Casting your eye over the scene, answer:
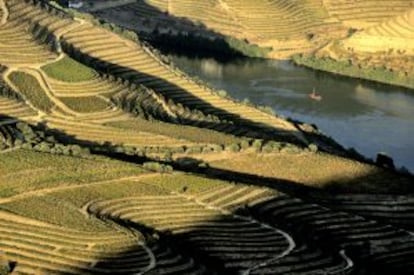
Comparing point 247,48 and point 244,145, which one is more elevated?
point 244,145

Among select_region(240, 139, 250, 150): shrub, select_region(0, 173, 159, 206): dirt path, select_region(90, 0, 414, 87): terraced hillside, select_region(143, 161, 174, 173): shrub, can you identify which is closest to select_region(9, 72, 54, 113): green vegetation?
select_region(143, 161, 174, 173): shrub

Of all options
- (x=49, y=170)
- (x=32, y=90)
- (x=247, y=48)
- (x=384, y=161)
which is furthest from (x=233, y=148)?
(x=247, y=48)

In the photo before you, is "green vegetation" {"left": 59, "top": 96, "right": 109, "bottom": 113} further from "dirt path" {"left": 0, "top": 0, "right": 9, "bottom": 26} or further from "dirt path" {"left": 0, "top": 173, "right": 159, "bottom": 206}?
"dirt path" {"left": 0, "top": 173, "right": 159, "bottom": 206}

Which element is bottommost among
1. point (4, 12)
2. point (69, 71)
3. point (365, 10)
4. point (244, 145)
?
point (244, 145)

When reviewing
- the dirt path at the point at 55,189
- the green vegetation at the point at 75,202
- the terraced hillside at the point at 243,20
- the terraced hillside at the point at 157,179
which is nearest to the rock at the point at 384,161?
the terraced hillside at the point at 157,179

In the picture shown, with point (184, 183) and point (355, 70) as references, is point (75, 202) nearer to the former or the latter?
point (184, 183)

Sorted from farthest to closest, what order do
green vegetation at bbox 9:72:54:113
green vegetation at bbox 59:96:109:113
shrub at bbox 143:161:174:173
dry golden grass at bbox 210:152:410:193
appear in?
green vegetation at bbox 9:72:54:113 → green vegetation at bbox 59:96:109:113 → dry golden grass at bbox 210:152:410:193 → shrub at bbox 143:161:174:173
